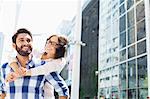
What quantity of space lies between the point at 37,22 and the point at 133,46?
360cm

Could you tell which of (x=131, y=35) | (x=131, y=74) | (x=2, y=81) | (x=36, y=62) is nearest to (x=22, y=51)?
(x=36, y=62)

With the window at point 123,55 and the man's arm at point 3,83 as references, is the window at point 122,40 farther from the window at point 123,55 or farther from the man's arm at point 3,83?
the man's arm at point 3,83

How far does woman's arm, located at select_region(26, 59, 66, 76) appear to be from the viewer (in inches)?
54.6

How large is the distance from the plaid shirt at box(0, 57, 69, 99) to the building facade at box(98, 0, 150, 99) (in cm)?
305

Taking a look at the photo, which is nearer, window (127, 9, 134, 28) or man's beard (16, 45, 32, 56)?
man's beard (16, 45, 32, 56)

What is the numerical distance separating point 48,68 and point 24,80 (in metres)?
0.14

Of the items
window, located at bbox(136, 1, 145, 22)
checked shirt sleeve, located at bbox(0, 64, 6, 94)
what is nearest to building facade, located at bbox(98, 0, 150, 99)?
window, located at bbox(136, 1, 145, 22)

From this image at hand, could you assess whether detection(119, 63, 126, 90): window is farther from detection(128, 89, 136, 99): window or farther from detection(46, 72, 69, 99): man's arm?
detection(46, 72, 69, 99): man's arm

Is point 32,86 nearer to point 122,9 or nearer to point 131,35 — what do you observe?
point 131,35

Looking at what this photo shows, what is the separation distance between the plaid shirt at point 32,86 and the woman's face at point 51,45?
0.07 meters

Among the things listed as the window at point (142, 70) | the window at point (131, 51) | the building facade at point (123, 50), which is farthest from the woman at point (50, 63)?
the window at point (131, 51)

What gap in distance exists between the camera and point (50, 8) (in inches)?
79.4

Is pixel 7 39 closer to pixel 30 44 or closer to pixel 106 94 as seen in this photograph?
pixel 30 44

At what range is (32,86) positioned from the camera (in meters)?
1.35
